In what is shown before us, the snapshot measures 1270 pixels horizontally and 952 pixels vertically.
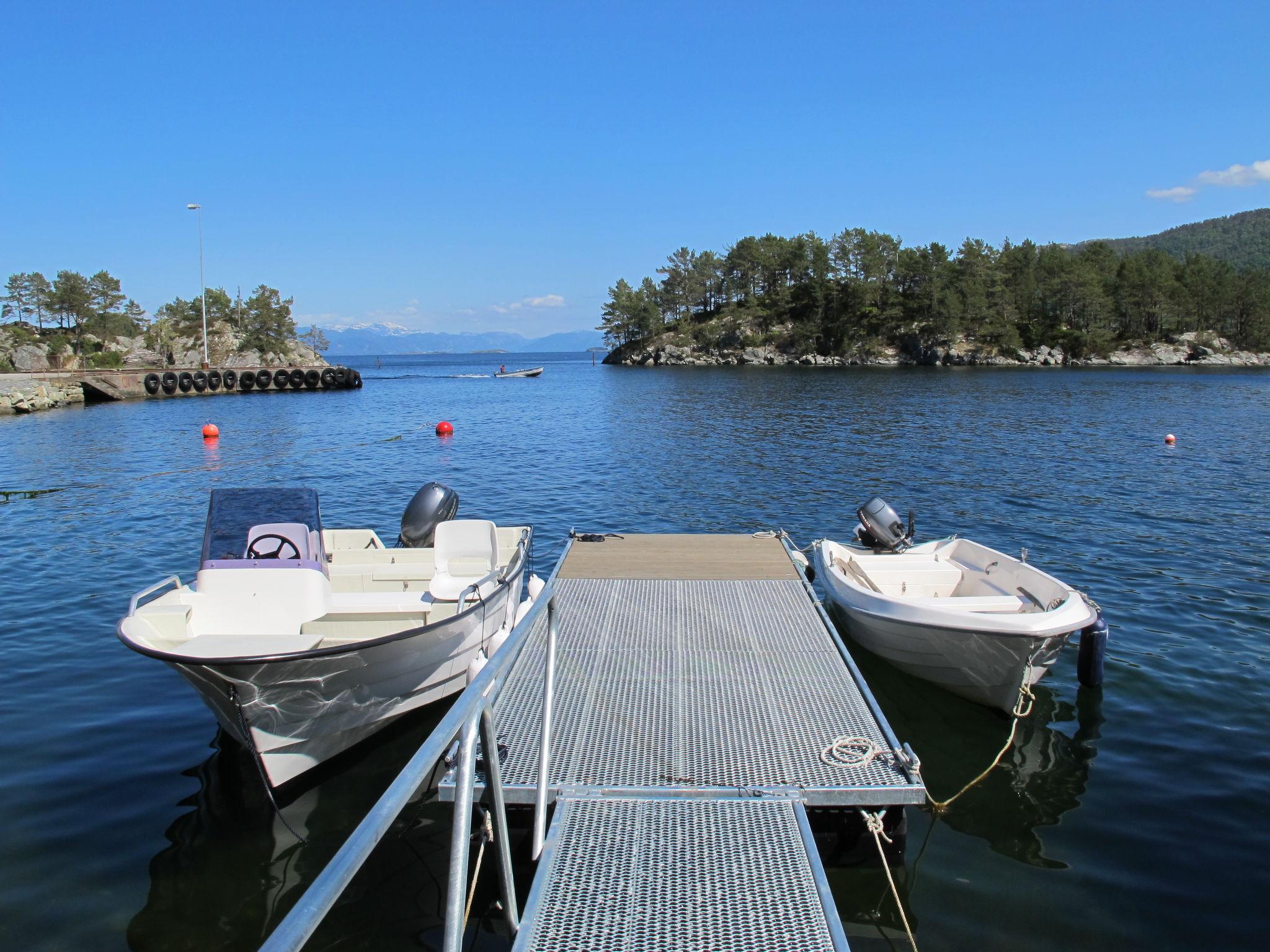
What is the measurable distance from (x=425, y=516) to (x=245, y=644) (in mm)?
5419

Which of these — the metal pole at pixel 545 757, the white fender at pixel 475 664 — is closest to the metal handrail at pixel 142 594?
the white fender at pixel 475 664

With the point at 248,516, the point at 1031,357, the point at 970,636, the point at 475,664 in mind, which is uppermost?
the point at 1031,357

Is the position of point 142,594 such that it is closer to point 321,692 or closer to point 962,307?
point 321,692

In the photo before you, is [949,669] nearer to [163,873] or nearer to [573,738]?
[573,738]

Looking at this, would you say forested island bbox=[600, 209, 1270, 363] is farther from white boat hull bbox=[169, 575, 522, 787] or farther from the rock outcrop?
white boat hull bbox=[169, 575, 522, 787]

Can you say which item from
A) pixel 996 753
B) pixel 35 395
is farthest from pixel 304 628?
pixel 35 395

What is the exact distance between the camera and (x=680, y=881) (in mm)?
4570

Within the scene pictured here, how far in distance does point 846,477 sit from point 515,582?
51.0 ft

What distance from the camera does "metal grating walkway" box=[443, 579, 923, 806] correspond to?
18.5 feet

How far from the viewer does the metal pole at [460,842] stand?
2.67 metres

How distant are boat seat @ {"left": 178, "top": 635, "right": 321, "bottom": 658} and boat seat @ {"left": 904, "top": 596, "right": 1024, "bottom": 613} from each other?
628 cm

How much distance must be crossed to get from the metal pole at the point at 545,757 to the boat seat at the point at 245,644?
2835 millimetres

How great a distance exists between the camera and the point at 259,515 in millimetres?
9188

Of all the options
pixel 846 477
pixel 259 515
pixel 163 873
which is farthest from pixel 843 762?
pixel 846 477
